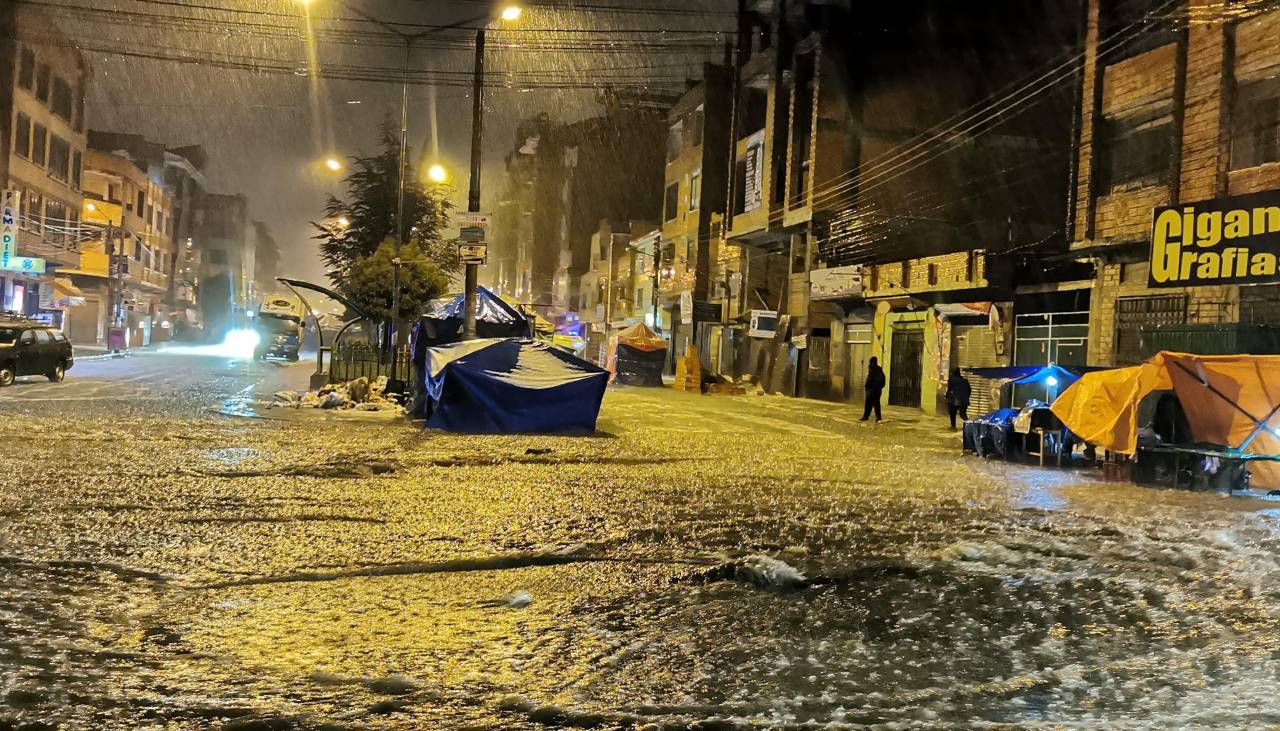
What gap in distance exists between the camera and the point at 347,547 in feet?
24.3

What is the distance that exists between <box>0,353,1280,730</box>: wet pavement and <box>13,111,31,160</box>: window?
138 feet

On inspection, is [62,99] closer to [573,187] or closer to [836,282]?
[573,187]

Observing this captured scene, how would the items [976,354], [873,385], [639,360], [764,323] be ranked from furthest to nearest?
[639,360]
[764,323]
[976,354]
[873,385]

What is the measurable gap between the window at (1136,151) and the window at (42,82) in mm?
49617

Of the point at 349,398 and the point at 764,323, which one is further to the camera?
the point at 764,323

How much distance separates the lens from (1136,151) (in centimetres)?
2275

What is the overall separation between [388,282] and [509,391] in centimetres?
1489

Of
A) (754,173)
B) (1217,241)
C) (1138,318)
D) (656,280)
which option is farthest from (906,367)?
(656,280)

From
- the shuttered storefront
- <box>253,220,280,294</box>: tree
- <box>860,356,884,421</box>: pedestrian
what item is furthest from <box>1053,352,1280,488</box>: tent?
<box>253,220,280,294</box>: tree

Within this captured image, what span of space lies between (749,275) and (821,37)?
1134cm

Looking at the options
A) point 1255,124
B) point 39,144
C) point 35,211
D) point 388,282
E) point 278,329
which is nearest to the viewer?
point 1255,124

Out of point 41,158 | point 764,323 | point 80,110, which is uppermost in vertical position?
point 80,110

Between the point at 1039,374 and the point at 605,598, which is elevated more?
the point at 1039,374

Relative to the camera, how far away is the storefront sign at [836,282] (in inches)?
1282
